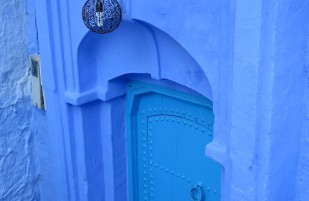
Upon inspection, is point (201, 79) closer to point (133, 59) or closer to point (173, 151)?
point (133, 59)

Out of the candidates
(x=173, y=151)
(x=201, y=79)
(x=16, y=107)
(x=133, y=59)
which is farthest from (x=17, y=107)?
(x=201, y=79)

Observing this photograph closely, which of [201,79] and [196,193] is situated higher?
[201,79]

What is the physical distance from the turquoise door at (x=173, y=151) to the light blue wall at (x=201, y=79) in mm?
154

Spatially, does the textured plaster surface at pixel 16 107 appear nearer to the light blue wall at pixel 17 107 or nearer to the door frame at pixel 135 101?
the light blue wall at pixel 17 107

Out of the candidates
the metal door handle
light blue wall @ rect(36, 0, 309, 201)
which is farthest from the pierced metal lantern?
the metal door handle

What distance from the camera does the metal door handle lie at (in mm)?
2482

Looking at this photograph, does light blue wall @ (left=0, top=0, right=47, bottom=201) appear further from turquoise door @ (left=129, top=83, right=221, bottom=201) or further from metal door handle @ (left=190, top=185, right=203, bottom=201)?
metal door handle @ (left=190, top=185, right=203, bottom=201)

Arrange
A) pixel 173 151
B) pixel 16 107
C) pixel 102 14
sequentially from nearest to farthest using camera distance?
pixel 102 14, pixel 173 151, pixel 16 107

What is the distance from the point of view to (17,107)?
3.00m

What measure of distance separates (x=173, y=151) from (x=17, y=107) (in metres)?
1.14

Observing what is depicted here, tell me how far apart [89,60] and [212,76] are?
1.01 metres

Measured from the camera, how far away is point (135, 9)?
2.16m

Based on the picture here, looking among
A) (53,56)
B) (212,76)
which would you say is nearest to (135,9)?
(212,76)

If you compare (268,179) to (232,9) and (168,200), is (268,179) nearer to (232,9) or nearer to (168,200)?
(232,9)
